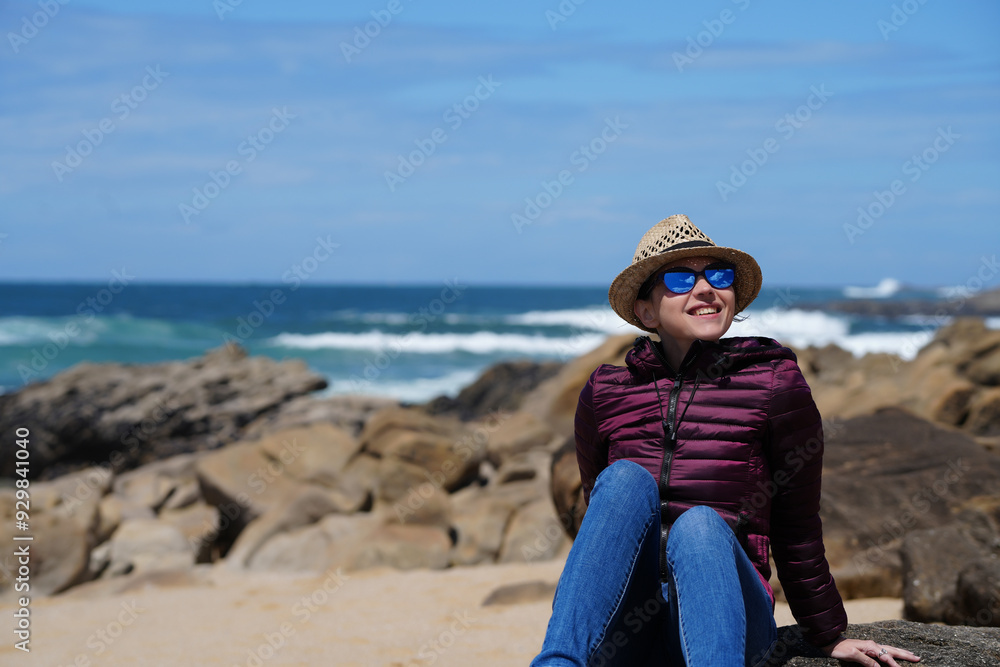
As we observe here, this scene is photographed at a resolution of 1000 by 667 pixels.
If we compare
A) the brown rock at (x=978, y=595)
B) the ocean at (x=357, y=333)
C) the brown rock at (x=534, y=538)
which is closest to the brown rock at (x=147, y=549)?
the brown rock at (x=534, y=538)

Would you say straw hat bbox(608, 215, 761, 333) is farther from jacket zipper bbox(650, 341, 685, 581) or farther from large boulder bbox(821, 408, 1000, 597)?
large boulder bbox(821, 408, 1000, 597)

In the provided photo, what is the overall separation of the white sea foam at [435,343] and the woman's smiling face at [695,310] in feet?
89.8

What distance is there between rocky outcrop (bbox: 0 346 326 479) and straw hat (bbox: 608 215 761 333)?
40.6 ft

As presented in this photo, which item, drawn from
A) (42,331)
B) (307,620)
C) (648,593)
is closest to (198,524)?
(307,620)

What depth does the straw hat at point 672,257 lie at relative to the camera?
2584 millimetres

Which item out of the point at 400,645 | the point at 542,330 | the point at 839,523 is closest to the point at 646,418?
the point at 400,645

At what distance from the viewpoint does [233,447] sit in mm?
8656

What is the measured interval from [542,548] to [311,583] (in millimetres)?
1568

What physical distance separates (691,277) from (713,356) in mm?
228

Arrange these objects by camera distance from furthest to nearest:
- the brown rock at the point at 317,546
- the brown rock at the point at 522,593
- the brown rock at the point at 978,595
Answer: the brown rock at the point at 317,546 → the brown rock at the point at 522,593 → the brown rock at the point at 978,595

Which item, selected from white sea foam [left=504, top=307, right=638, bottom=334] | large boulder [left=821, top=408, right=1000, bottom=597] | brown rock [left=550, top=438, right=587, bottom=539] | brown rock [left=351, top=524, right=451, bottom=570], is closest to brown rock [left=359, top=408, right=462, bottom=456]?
brown rock [left=351, top=524, right=451, bottom=570]

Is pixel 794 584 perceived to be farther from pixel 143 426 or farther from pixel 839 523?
pixel 143 426

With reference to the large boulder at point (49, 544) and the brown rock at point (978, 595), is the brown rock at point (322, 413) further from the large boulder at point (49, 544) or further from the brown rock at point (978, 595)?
the brown rock at point (978, 595)

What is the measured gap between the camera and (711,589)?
212 centimetres
